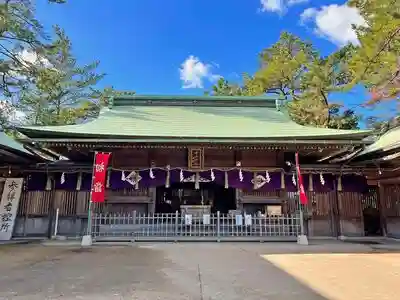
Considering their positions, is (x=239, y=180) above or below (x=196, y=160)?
below

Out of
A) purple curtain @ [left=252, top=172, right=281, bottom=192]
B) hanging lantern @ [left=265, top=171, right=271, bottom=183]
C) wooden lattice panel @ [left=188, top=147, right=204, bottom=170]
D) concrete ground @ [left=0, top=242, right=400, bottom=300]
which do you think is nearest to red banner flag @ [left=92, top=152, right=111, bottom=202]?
concrete ground @ [left=0, top=242, right=400, bottom=300]

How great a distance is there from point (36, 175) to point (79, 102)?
13.4 metres

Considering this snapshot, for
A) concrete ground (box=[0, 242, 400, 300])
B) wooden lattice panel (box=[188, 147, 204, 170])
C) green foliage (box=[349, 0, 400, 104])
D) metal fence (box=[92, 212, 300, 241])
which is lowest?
concrete ground (box=[0, 242, 400, 300])

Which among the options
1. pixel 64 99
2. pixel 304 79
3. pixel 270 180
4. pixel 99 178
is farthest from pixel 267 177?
pixel 64 99

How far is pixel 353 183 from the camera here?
1168 centimetres

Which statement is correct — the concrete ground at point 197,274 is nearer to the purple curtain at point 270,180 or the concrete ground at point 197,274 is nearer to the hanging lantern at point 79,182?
the hanging lantern at point 79,182

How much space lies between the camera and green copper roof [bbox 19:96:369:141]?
9836 mm

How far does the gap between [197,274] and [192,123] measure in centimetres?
721

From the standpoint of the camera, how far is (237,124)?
11.8m

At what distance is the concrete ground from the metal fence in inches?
75.9

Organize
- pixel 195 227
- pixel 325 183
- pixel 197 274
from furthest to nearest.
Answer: pixel 325 183, pixel 195 227, pixel 197 274

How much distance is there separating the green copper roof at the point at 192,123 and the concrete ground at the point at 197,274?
347 cm

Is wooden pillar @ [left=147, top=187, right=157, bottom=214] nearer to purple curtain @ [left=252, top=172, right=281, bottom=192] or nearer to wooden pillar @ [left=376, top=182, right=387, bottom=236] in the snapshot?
purple curtain @ [left=252, top=172, right=281, bottom=192]

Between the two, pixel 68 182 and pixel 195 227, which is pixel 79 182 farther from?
pixel 195 227
